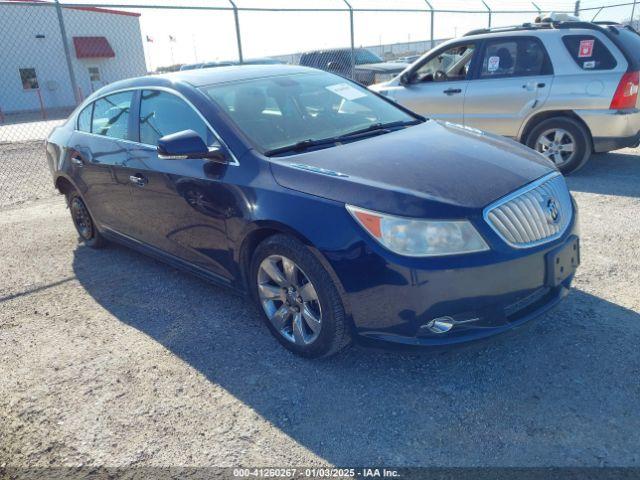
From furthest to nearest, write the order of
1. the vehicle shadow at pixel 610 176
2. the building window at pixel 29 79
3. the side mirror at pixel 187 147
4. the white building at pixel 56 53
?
the building window at pixel 29 79 → the white building at pixel 56 53 → the vehicle shadow at pixel 610 176 → the side mirror at pixel 187 147

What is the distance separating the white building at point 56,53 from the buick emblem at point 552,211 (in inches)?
957

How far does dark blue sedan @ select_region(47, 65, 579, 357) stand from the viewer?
2646 millimetres

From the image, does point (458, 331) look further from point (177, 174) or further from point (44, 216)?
point (44, 216)

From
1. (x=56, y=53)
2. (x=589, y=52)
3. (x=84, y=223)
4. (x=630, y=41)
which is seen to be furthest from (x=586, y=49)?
(x=56, y=53)

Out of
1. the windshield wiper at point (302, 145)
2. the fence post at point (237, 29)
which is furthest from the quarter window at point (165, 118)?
the fence post at point (237, 29)

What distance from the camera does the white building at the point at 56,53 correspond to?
24841mm

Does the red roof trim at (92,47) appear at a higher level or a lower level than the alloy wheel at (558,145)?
higher

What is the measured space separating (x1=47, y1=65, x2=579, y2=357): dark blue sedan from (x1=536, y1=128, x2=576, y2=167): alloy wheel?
3.48 metres

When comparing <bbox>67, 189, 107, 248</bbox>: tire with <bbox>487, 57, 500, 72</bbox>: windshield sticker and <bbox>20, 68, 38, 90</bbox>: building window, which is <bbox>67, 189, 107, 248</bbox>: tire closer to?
<bbox>487, 57, 500, 72</bbox>: windshield sticker

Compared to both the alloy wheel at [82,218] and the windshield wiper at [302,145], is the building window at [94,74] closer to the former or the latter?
the alloy wheel at [82,218]

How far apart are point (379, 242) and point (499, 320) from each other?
0.72m

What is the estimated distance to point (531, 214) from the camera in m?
2.84

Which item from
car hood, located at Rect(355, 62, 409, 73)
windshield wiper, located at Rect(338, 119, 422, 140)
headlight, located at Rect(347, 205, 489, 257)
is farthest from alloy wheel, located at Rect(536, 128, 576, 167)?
car hood, located at Rect(355, 62, 409, 73)

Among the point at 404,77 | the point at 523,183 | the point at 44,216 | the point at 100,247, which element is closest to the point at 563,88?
the point at 404,77
